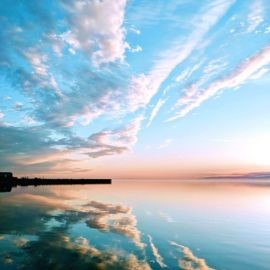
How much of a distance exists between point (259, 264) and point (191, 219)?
67.7 ft

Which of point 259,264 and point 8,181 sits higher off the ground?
point 8,181

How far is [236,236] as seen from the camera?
32.4 m

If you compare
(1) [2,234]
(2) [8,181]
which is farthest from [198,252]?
(2) [8,181]

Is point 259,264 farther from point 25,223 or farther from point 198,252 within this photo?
point 25,223

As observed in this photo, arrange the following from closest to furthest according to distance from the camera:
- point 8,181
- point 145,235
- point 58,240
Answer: point 58,240 < point 145,235 < point 8,181

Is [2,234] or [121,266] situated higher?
[2,234]

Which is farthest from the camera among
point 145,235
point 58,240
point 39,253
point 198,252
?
point 145,235

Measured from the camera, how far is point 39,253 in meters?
21.7

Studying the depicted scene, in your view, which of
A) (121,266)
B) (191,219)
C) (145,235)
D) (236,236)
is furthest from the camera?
(191,219)

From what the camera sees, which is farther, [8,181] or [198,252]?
[8,181]

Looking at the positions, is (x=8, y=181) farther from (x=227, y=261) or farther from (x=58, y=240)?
(x=227, y=261)

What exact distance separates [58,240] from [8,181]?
4232 inches

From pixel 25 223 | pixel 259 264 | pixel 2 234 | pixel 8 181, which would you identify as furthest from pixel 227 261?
pixel 8 181

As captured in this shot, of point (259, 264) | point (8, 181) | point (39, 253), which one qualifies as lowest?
point (259, 264)
